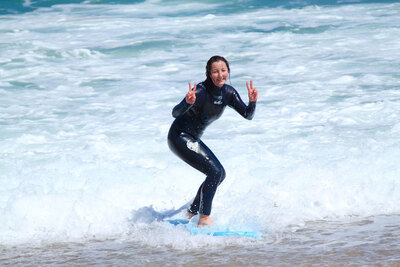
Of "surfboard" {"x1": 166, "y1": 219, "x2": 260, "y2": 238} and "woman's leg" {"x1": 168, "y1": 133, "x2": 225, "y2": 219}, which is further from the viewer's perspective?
"woman's leg" {"x1": 168, "y1": 133, "x2": 225, "y2": 219}

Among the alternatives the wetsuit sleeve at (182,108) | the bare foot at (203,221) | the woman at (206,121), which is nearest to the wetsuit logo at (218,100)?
the woman at (206,121)

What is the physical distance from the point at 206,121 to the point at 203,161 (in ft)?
1.06

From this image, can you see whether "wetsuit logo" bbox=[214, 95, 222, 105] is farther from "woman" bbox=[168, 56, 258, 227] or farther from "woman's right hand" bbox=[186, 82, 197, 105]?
"woman's right hand" bbox=[186, 82, 197, 105]

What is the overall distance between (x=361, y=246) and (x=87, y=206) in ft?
8.50

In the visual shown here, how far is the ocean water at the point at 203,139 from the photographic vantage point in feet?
16.9

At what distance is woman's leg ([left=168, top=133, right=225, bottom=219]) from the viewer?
5.25m

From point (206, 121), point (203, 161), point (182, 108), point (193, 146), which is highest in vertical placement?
point (182, 108)

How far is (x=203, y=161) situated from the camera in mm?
5250

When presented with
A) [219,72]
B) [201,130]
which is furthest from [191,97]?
[201,130]

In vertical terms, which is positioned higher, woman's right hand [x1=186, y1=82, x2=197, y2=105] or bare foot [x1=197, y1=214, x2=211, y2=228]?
woman's right hand [x1=186, y1=82, x2=197, y2=105]

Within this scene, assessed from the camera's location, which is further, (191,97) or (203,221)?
(203,221)

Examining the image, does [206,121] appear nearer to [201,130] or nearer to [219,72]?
[201,130]

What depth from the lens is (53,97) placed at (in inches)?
441

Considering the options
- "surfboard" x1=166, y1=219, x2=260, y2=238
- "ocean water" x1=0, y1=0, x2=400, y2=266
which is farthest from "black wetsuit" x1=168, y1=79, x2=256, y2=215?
"ocean water" x1=0, y1=0, x2=400, y2=266
